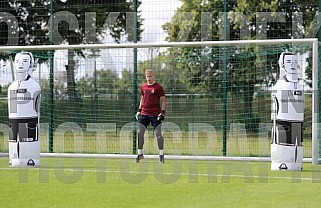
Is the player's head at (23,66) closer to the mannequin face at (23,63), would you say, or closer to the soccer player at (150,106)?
the mannequin face at (23,63)

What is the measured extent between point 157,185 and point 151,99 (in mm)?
4460

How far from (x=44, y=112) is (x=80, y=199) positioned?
9.74 metres

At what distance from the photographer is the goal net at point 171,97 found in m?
17.6

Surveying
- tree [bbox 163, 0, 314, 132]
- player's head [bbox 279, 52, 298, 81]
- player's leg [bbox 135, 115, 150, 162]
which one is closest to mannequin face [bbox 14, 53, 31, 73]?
player's leg [bbox 135, 115, 150, 162]

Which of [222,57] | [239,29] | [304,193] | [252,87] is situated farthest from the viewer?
[239,29]

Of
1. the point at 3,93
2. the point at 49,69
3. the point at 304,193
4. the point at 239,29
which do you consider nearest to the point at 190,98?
the point at 49,69

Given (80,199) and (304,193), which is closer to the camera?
(80,199)

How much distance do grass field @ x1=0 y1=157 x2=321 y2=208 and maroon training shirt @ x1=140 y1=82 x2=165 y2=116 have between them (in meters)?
1.09

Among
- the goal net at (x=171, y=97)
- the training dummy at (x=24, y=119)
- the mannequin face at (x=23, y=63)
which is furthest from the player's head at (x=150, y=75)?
the mannequin face at (x=23, y=63)

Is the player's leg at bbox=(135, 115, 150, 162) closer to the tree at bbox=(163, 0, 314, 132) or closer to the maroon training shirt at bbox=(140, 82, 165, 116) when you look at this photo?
the maroon training shirt at bbox=(140, 82, 165, 116)

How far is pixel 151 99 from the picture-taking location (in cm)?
1508

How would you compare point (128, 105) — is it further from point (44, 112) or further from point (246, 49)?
point (246, 49)

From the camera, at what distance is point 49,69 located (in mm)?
18453

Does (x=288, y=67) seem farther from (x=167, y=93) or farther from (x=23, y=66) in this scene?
(x=167, y=93)
